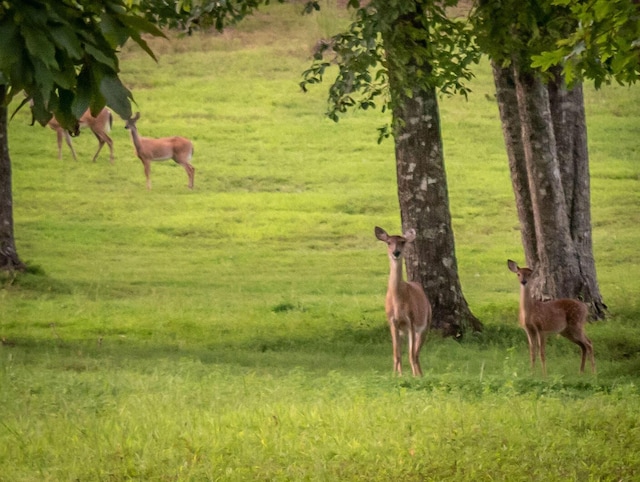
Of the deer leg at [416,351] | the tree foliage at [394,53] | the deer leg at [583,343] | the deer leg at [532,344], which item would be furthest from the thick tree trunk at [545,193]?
the deer leg at [416,351]

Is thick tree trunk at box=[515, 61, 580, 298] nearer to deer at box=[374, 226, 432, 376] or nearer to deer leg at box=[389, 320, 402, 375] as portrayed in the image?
deer at box=[374, 226, 432, 376]

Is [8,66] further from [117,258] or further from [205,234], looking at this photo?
[205,234]

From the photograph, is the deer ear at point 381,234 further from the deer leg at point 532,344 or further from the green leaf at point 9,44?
the green leaf at point 9,44

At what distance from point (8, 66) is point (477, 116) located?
127ft

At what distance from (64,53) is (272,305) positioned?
1560 cm

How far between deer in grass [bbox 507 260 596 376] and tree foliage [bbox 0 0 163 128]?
9.45m

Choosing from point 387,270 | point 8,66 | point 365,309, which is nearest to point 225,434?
point 8,66

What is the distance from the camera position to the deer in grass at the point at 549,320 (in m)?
15.0

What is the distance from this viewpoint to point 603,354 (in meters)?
16.5

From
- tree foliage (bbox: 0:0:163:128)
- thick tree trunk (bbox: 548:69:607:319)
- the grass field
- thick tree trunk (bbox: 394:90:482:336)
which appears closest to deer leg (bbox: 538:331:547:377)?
the grass field

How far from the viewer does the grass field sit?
28.5 feet

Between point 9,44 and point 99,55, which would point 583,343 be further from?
point 9,44

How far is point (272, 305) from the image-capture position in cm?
2138

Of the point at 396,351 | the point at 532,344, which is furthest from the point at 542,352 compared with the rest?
the point at 396,351
